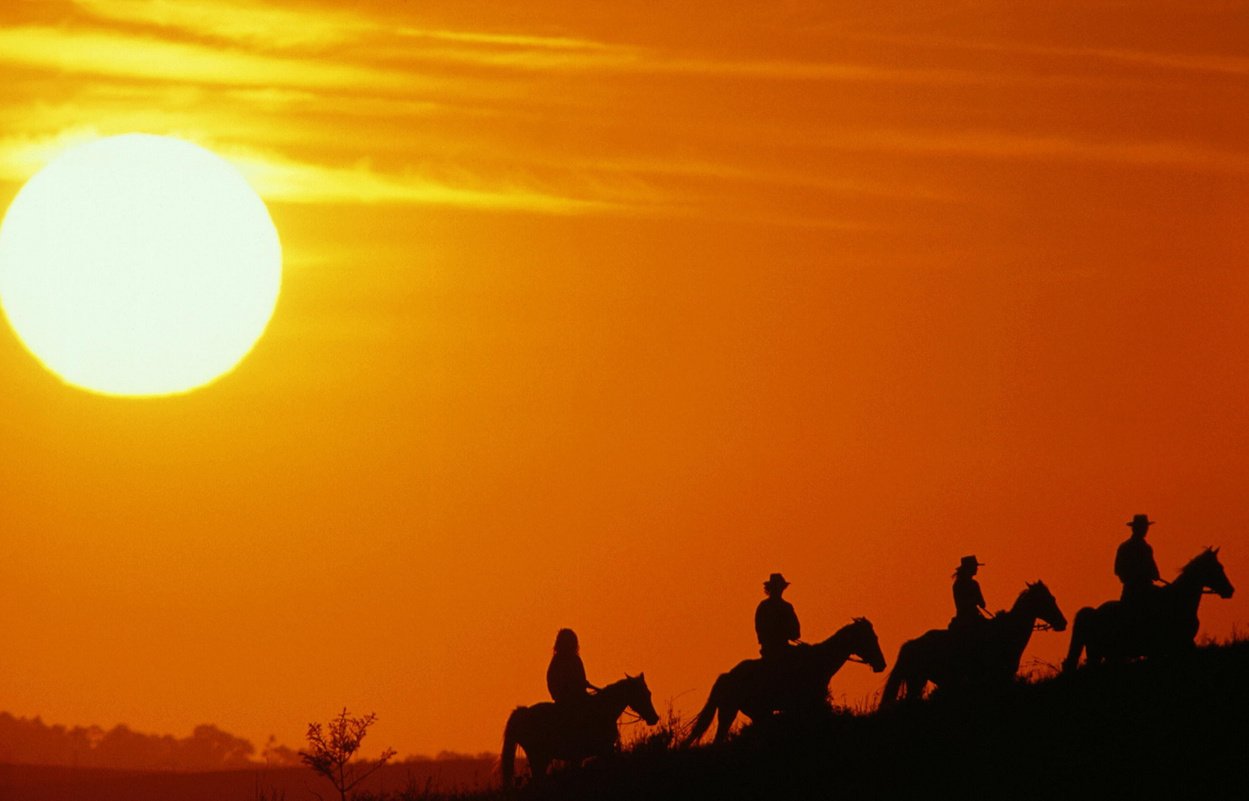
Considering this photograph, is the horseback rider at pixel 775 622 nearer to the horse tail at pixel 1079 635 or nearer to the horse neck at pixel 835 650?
the horse neck at pixel 835 650

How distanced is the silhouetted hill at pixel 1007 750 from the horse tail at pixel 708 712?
81 centimetres

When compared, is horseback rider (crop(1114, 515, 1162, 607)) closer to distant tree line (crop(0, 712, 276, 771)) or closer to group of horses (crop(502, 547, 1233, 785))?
group of horses (crop(502, 547, 1233, 785))

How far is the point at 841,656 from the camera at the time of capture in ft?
93.9

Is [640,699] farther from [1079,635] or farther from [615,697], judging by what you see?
[1079,635]

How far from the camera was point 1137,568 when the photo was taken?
27812mm

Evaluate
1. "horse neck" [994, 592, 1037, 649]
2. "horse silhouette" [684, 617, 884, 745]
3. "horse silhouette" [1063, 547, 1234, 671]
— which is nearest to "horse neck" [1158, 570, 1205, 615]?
"horse silhouette" [1063, 547, 1234, 671]

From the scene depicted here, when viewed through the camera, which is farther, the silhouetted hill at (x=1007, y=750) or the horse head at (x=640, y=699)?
the horse head at (x=640, y=699)

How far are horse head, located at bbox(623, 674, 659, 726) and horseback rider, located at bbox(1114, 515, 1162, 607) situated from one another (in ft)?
20.9

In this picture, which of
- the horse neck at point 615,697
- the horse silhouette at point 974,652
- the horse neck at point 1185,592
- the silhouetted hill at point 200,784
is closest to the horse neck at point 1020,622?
the horse silhouette at point 974,652

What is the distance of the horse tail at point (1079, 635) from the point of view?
28.3 m

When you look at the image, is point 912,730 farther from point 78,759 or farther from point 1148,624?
point 78,759

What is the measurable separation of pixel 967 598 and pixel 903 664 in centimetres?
136

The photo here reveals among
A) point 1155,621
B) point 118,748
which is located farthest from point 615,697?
point 118,748

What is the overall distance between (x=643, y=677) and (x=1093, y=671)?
231 inches
